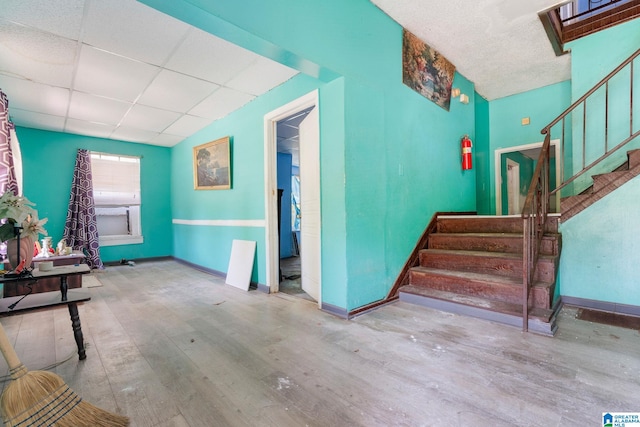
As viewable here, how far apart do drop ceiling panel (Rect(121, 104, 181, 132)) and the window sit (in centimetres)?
157

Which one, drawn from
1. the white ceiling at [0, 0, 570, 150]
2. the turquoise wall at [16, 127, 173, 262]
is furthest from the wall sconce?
the turquoise wall at [16, 127, 173, 262]

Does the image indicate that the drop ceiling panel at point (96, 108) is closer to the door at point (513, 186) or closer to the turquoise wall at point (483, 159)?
the turquoise wall at point (483, 159)

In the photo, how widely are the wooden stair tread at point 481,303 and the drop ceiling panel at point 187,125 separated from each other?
4397 millimetres

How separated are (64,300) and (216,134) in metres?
3.69

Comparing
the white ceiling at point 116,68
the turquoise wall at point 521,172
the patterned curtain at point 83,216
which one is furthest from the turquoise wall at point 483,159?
the patterned curtain at point 83,216

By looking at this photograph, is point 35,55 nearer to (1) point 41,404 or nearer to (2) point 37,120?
(2) point 37,120

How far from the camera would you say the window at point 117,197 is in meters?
6.01

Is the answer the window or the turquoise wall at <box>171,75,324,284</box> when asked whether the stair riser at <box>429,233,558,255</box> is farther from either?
the window

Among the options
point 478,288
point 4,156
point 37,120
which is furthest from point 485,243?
point 37,120

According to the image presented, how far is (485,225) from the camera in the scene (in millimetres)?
3705

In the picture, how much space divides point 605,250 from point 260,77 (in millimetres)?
4324

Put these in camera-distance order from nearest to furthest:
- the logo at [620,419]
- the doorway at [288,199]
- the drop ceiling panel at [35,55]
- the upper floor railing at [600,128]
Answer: the logo at [620,419], the drop ceiling panel at [35,55], the upper floor railing at [600,128], the doorway at [288,199]

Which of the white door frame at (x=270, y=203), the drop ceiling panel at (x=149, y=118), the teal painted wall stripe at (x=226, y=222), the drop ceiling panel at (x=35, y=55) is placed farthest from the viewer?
the drop ceiling panel at (x=149, y=118)

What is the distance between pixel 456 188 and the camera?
457 centimetres
